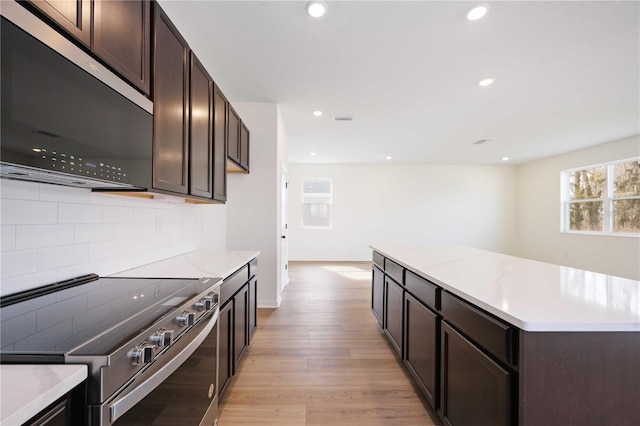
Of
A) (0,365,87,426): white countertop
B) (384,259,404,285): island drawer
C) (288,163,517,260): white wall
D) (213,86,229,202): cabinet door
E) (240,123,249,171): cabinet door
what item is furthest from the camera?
(288,163,517,260): white wall

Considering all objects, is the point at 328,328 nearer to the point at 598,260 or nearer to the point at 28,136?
the point at 28,136

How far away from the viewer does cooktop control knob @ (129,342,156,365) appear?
810mm

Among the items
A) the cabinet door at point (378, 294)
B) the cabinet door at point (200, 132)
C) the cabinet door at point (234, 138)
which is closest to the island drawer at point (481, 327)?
the cabinet door at point (378, 294)

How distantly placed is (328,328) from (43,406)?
274 centimetres

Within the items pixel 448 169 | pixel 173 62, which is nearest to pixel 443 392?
pixel 173 62

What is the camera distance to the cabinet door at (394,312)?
7.27ft

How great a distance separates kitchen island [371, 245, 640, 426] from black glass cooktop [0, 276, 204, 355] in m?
1.29

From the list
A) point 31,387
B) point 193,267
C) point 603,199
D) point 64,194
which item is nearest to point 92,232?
point 64,194

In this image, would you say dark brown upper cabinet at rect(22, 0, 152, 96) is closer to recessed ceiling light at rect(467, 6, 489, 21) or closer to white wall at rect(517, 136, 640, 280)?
recessed ceiling light at rect(467, 6, 489, 21)

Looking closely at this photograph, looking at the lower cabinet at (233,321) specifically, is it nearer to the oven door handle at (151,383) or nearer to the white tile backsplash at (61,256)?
the oven door handle at (151,383)

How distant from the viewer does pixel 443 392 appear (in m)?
1.50

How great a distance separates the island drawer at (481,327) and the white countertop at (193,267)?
4.28ft

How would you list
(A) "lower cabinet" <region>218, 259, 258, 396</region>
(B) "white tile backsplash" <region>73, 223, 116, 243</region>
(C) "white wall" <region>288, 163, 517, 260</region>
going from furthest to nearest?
(C) "white wall" <region>288, 163, 517, 260</region> < (A) "lower cabinet" <region>218, 259, 258, 396</region> < (B) "white tile backsplash" <region>73, 223, 116, 243</region>

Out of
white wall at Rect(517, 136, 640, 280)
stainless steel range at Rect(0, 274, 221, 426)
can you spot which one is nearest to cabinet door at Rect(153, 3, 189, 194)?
stainless steel range at Rect(0, 274, 221, 426)
